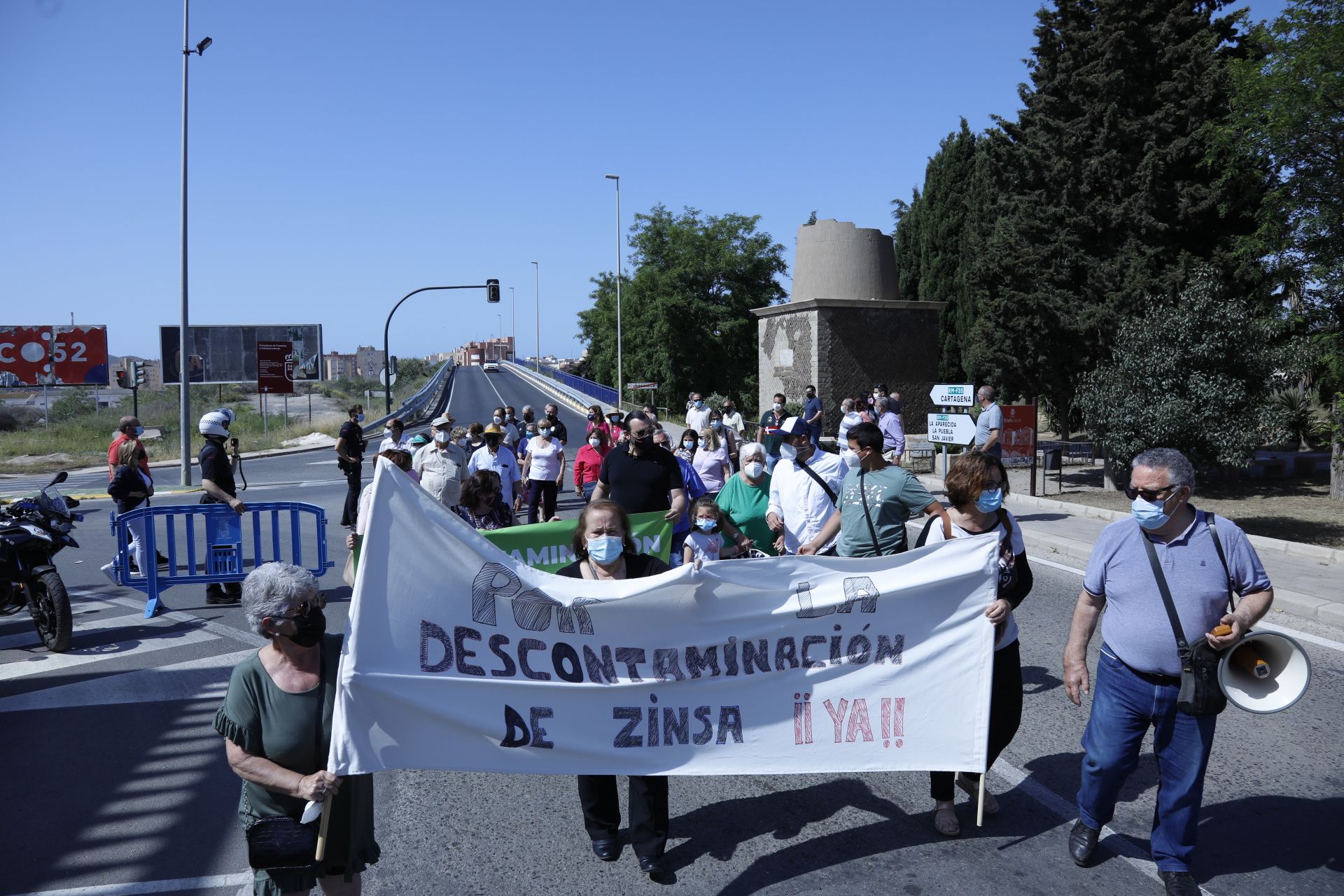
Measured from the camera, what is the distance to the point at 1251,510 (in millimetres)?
15578

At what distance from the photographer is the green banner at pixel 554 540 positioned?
7125mm

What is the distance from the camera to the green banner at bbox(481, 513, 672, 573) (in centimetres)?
712

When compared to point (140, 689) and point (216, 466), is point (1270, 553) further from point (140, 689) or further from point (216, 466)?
point (140, 689)

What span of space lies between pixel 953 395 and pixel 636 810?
521 inches

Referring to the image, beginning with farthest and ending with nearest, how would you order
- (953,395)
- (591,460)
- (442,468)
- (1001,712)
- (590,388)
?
(590,388), (953,395), (591,460), (442,468), (1001,712)

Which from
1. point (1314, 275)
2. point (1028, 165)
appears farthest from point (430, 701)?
point (1028, 165)

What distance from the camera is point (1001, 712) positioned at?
470 centimetres

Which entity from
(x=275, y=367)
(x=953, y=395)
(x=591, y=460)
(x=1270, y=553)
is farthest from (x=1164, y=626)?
(x=275, y=367)

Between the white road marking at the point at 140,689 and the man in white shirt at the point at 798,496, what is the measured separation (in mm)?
3771

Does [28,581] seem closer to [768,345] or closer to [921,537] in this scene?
[921,537]

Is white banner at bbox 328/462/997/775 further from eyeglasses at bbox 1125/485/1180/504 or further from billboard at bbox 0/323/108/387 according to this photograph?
billboard at bbox 0/323/108/387

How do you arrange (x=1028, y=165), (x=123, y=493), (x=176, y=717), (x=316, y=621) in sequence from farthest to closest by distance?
(x=1028, y=165), (x=123, y=493), (x=176, y=717), (x=316, y=621)

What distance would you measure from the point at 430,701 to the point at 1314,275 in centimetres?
1815

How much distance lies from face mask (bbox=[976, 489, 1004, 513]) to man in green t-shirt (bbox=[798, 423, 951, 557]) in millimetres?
670
